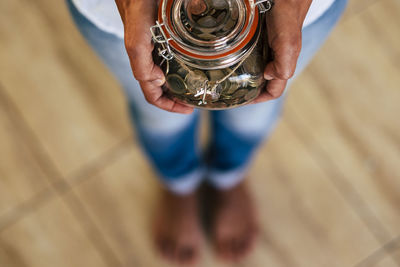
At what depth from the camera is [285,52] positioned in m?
0.40

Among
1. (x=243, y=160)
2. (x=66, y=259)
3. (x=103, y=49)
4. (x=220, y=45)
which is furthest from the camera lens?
(x=66, y=259)

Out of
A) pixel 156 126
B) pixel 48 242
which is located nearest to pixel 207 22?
pixel 156 126

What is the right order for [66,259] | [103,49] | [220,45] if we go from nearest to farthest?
1. [220,45]
2. [103,49]
3. [66,259]

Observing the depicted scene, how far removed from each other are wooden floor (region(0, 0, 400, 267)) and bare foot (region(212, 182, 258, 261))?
0.03m

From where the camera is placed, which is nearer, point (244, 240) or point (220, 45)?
point (220, 45)

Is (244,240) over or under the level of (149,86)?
under

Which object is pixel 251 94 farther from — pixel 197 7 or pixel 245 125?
pixel 245 125

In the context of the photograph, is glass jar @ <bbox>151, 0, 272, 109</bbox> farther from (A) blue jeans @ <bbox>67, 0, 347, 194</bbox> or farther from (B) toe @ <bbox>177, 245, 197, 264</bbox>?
(B) toe @ <bbox>177, 245, 197, 264</bbox>

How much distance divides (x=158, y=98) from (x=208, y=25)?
104 millimetres

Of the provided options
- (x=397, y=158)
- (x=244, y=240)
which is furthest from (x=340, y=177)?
(x=244, y=240)

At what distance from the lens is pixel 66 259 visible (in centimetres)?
105

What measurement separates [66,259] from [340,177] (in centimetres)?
73

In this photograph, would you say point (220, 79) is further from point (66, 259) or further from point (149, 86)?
point (66, 259)

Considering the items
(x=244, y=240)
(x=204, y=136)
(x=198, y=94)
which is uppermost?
(x=198, y=94)
